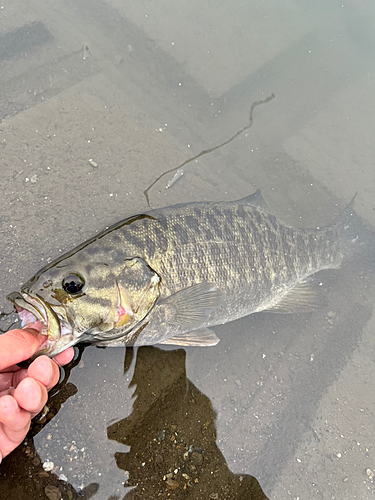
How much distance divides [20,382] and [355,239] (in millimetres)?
3816

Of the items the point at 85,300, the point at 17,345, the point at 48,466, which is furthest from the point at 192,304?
the point at 48,466

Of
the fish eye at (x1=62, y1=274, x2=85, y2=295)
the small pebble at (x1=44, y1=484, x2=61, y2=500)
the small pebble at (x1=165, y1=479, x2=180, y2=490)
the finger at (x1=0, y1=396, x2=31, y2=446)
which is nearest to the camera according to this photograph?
the finger at (x1=0, y1=396, x2=31, y2=446)

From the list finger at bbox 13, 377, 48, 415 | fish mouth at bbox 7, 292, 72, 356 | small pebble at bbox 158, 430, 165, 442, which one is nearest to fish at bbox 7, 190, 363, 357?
fish mouth at bbox 7, 292, 72, 356

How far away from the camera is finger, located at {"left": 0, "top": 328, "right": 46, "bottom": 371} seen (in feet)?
5.74

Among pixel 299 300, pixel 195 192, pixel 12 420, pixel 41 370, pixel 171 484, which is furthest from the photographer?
pixel 195 192

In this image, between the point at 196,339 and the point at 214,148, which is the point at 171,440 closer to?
the point at 196,339

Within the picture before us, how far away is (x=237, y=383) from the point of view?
315cm

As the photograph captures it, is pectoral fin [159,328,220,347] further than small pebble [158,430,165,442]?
Yes

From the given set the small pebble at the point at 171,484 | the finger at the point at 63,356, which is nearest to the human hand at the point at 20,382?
the finger at the point at 63,356

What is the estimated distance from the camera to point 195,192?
12.2 ft

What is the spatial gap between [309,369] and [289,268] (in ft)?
3.66

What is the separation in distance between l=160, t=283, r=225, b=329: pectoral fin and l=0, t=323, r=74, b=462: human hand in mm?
998

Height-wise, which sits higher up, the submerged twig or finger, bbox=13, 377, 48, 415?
finger, bbox=13, 377, 48, 415

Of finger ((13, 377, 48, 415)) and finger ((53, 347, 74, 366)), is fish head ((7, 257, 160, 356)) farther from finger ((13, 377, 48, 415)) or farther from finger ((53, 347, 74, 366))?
finger ((13, 377, 48, 415))
